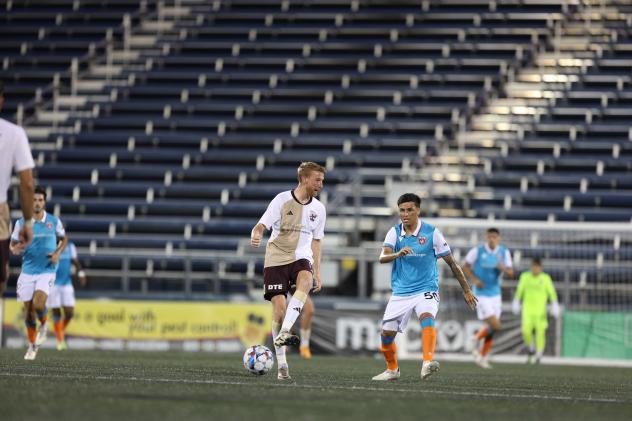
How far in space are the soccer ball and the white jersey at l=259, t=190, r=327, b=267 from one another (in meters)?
0.92

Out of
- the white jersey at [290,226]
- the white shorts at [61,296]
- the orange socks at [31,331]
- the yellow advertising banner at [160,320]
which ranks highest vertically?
the white jersey at [290,226]

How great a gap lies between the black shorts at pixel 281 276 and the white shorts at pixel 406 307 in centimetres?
139

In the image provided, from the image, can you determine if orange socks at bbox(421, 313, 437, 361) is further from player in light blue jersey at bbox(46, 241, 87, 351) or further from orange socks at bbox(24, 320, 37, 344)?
player in light blue jersey at bbox(46, 241, 87, 351)

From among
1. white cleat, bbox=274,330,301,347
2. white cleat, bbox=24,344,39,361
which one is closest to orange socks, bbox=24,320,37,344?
white cleat, bbox=24,344,39,361

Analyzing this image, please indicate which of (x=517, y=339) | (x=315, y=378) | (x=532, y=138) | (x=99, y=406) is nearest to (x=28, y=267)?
(x=315, y=378)

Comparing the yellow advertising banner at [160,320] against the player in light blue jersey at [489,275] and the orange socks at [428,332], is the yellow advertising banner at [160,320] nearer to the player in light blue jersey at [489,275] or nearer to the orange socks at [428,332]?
the player in light blue jersey at [489,275]

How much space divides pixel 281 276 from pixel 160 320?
13.2m

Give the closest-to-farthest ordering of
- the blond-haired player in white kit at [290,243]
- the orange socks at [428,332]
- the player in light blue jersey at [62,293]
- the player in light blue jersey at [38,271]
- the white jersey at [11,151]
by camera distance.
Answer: the white jersey at [11,151] → the blond-haired player in white kit at [290,243] → the orange socks at [428,332] → the player in light blue jersey at [38,271] → the player in light blue jersey at [62,293]

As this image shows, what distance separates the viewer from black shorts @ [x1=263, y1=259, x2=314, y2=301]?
1228 cm

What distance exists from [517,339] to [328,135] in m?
10.0

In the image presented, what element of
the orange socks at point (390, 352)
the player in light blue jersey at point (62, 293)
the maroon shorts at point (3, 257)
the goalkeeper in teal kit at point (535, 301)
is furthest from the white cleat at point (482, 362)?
the maroon shorts at point (3, 257)

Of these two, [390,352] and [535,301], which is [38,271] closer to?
[390,352]

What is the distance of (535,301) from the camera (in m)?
23.2

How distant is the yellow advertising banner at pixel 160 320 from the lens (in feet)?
A: 81.6
